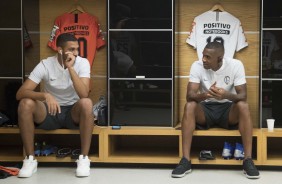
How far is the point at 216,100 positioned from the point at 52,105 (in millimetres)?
1338

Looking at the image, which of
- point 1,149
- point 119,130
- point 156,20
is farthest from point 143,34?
point 1,149

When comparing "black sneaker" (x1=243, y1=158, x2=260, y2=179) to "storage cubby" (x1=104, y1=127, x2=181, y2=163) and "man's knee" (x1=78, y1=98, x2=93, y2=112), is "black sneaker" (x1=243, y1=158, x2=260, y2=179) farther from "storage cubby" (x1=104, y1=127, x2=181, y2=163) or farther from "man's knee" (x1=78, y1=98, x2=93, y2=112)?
"man's knee" (x1=78, y1=98, x2=93, y2=112)

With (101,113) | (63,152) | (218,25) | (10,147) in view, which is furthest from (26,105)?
(218,25)

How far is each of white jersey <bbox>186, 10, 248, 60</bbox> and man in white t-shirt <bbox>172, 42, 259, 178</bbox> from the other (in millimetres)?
431

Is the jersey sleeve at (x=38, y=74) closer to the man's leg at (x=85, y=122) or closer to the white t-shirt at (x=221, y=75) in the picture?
the man's leg at (x=85, y=122)

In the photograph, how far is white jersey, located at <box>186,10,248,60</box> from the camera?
13.9ft

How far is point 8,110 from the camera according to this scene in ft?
13.4

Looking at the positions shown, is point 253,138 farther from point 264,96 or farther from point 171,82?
point 171,82

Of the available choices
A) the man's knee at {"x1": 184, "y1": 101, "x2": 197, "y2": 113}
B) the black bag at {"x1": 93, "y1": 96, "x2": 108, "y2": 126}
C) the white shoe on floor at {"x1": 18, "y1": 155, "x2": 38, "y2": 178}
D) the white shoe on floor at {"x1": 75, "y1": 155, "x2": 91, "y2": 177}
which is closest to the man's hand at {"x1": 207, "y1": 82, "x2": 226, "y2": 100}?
the man's knee at {"x1": 184, "y1": 101, "x2": 197, "y2": 113}

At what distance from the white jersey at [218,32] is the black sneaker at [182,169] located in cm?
113

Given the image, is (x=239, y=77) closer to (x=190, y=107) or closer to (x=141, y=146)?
(x=190, y=107)

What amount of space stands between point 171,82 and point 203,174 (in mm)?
808

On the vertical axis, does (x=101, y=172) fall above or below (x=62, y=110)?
below

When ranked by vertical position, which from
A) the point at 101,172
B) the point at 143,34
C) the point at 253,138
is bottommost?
the point at 101,172
